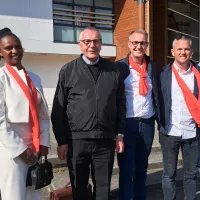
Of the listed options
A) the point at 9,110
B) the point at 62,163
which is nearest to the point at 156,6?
the point at 62,163

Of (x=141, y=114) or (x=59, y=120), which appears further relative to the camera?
(x=141, y=114)

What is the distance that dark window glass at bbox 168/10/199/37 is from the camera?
14750 millimetres

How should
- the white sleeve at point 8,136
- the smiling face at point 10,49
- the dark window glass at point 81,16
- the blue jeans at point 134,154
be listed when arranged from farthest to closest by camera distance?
the dark window glass at point 81,16 < the blue jeans at point 134,154 < the smiling face at point 10,49 < the white sleeve at point 8,136

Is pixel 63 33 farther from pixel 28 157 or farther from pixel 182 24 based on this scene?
pixel 28 157

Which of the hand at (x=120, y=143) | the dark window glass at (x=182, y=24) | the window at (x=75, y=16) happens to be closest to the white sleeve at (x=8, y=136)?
the hand at (x=120, y=143)

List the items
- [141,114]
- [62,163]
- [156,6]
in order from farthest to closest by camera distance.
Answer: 1. [156,6]
2. [62,163]
3. [141,114]

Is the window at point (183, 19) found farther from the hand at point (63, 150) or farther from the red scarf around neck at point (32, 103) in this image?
the red scarf around neck at point (32, 103)

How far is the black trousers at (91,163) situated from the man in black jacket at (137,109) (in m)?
0.37

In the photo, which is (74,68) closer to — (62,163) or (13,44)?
(13,44)

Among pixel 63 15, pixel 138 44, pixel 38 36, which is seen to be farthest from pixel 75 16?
pixel 138 44

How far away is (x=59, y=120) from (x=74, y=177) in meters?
0.59

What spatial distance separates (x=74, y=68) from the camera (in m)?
2.83

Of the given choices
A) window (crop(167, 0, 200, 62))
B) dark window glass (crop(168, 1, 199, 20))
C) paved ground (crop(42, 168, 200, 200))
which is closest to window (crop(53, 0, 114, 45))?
window (crop(167, 0, 200, 62))

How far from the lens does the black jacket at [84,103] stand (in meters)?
2.75
